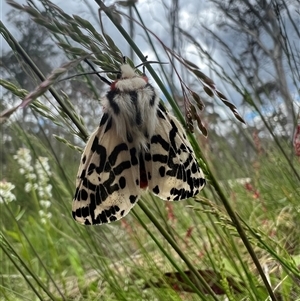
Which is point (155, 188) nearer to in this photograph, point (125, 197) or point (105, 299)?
point (125, 197)

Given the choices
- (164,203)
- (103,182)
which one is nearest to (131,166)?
(103,182)

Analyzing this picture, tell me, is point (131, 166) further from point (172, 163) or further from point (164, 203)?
point (164, 203)

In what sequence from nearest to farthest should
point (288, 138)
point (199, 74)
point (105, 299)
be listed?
point (199, 74) < point (105, 299) < point (288, 138)

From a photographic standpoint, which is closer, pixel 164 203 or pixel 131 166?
pixel 131 166

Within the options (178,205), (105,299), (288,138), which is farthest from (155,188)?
(178,205)

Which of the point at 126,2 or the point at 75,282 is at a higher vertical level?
the point at 126,2

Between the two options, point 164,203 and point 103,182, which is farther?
point 164,203

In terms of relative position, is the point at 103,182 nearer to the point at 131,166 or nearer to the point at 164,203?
the point at 131,166

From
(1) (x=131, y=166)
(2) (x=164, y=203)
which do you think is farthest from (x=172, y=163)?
(2) (x=164, y=203)
